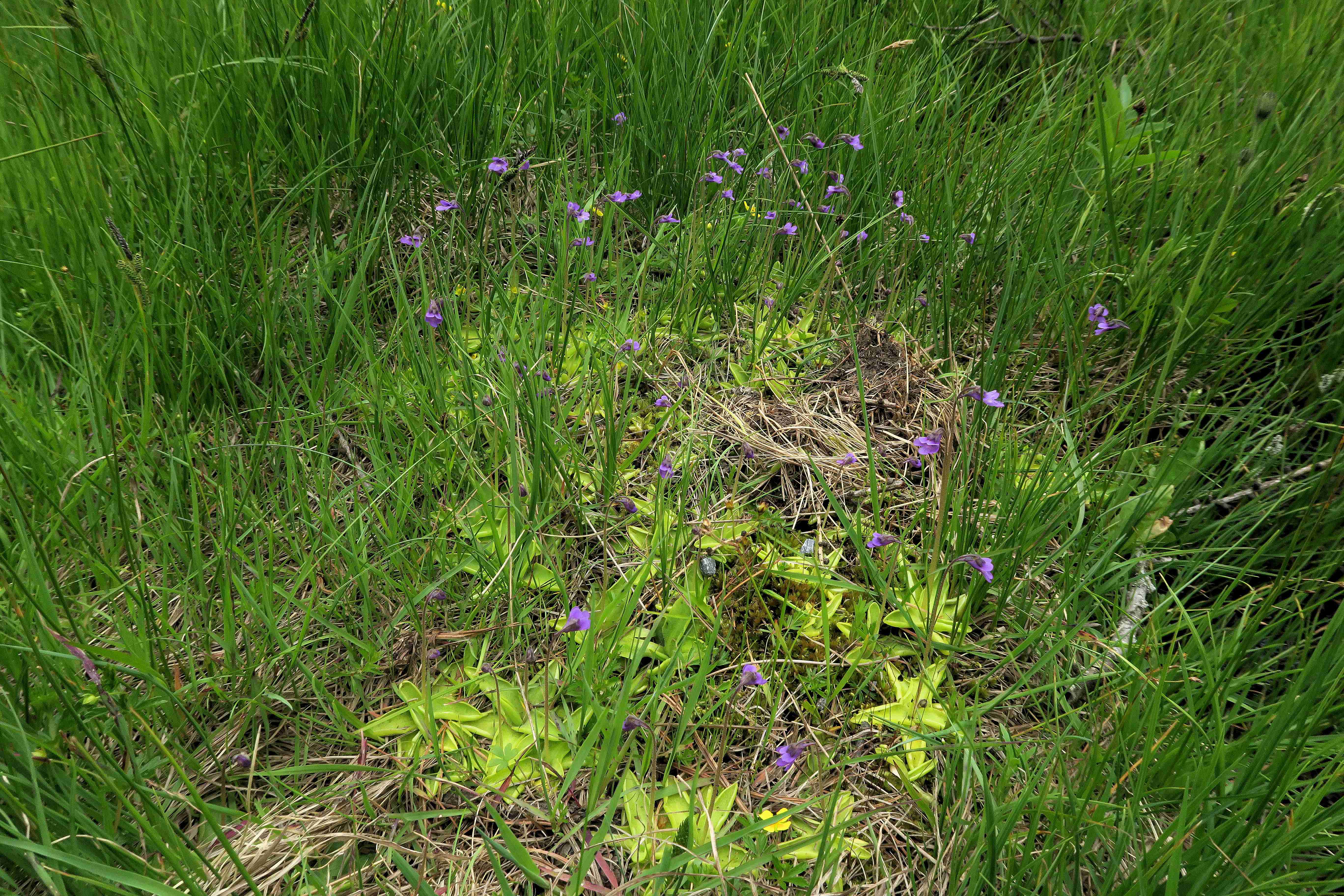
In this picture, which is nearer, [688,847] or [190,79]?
[688,847]

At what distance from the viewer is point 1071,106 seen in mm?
2791

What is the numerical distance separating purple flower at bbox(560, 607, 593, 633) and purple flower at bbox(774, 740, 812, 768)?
16.7 inches

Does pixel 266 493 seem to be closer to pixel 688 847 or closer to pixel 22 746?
pixel 22 746

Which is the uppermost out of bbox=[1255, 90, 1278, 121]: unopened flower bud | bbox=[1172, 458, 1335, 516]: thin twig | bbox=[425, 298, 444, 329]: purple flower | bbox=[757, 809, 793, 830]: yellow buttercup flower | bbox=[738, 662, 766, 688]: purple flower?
bbox=[1255, 90, 1278, 121]: unopened flower bud

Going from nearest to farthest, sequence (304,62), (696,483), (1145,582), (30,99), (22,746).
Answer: (22,746), (1145,582), (696,483), (304,62), (30,99)

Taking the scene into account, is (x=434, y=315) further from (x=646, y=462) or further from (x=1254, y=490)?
(x=1254, y=490)

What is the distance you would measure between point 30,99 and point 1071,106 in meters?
3.30

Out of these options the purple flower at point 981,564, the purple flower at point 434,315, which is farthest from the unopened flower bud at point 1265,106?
the purple flower at point 434,315

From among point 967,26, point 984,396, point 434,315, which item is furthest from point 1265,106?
point 434,315

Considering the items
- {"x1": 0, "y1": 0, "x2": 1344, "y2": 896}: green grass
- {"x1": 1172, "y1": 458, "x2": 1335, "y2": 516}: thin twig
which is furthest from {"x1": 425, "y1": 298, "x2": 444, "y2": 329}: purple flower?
{"x1": 1172, "y1": 458, "x2": 1335, "y2": 516}: thin twig

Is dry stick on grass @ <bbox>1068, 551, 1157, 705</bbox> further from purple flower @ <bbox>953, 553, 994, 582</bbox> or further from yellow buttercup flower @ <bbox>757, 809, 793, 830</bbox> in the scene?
yellow buttercup flower @ <bbox>757, 809, 793, 830</bbox>

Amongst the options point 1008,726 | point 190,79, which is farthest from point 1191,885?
point 190,79

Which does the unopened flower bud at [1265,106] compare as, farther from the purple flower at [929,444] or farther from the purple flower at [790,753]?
the purple flower at [790,753]

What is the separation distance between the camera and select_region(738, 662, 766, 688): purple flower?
1542 mm
